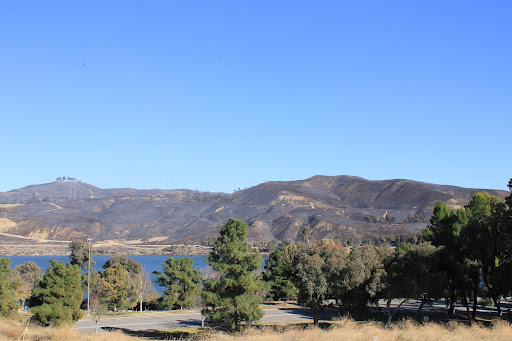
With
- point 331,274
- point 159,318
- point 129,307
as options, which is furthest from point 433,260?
point 129,307

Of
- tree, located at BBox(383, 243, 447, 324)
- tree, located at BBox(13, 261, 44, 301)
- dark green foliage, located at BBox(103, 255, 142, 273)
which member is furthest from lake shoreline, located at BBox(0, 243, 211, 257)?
tree, located at BBox(383, 243, 447, 324)

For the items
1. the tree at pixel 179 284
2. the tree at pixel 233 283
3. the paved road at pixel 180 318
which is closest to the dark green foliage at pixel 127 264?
the tree at pixel 179 284

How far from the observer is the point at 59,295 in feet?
103

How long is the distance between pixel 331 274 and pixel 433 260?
669 centimetres

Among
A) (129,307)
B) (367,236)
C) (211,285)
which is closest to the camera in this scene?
(211,285)

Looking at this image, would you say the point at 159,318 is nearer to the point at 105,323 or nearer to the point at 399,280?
the point at 105,323

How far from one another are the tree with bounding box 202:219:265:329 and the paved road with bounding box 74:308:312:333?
8.25 m

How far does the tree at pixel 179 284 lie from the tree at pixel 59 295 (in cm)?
1697

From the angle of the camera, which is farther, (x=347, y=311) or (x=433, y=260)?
(x=347, y=311)

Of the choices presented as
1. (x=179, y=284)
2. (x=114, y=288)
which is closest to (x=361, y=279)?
(x=179, y=284)

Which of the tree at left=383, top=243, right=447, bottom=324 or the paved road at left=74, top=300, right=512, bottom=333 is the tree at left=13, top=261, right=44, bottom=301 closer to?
the paved road at left=74, top=300, right=512, bottom=333

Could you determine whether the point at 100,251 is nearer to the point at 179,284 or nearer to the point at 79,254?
the point at 79,254

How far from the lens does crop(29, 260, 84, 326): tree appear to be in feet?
96.5

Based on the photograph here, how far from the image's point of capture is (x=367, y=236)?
184125mm
